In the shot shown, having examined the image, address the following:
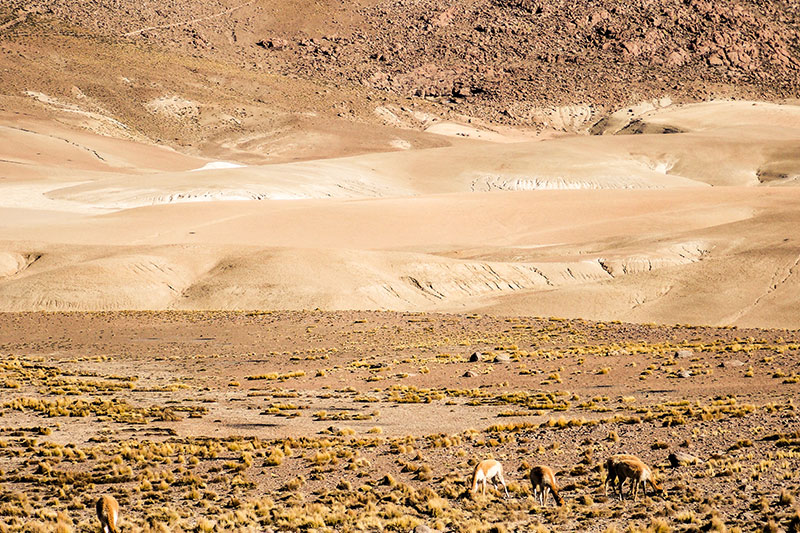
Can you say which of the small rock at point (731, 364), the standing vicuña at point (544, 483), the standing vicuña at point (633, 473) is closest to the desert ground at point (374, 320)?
the standing vicuña at point (544, 483)

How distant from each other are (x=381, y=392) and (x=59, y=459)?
9.48 m

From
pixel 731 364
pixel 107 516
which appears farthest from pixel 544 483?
pixel 731 364

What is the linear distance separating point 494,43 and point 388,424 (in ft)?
536

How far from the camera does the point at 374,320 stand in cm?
3762

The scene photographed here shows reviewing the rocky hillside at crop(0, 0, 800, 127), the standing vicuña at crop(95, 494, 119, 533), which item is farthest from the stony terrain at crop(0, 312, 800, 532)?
the rocky hillside at crop(0, 0, 800, 127)

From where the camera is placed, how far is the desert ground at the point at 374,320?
1390 cm

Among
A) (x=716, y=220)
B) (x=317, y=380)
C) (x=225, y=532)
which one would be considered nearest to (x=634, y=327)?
(x=317, y=380)

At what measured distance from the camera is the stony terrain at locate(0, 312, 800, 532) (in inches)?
494

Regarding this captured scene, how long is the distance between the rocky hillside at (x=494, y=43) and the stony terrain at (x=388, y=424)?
129 m

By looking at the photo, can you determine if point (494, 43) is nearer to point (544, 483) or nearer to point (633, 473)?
point (633, 473)

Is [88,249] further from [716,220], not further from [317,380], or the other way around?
[716,220]

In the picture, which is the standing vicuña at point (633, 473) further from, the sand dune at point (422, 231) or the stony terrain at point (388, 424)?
the sand dune at point (422, 231)

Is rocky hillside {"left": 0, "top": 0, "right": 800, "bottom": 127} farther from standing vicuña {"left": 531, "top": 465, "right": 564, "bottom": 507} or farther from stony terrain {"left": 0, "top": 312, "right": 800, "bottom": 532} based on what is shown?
standing vicuña {"left": 531, "top": 465, "right": 564, "bottom": 507}

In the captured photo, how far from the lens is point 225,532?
1177 centimetres
